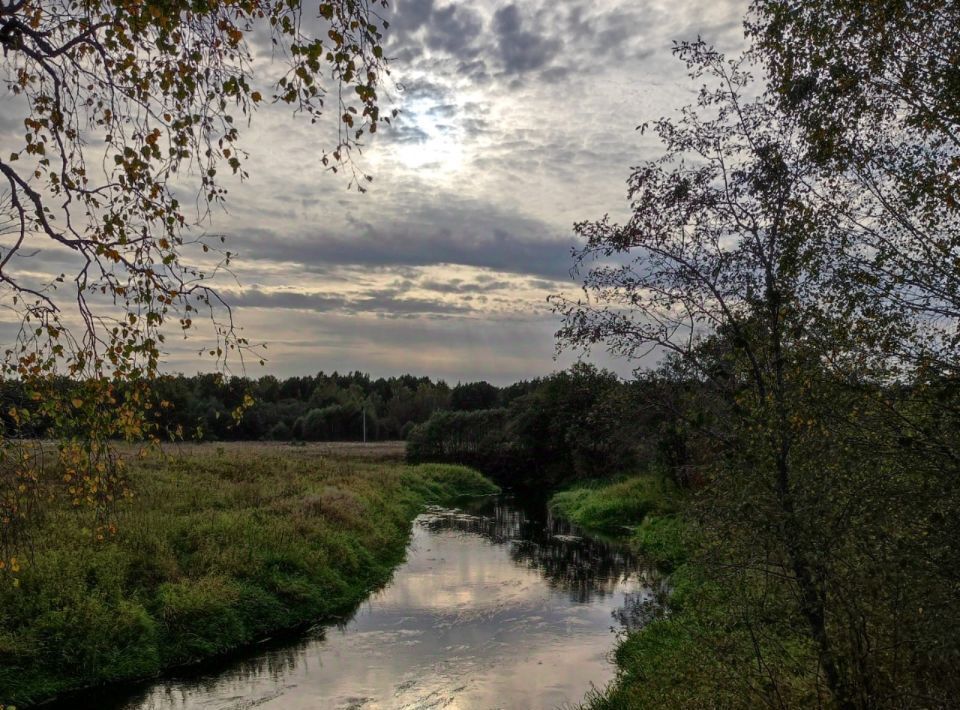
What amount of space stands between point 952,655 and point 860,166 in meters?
4.94

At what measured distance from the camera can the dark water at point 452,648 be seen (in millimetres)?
14047

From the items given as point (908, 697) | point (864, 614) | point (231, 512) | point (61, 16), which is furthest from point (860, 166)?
point (231, 512)

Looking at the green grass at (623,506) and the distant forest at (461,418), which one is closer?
the distant forest at (461,418)

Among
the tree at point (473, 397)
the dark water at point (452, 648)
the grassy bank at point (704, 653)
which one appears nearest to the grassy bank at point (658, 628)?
the grassy bank at point (704, 653)

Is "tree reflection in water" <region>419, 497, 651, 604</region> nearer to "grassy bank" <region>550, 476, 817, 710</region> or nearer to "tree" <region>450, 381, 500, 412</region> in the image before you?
"grassy bank" <region>550, 476, 817, 710</region>

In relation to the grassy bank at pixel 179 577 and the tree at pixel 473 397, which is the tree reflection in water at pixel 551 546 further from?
the tree at pixel 473 397

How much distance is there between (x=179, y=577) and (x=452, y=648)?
23.6 feet

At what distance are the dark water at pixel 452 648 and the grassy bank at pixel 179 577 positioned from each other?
0.91 meters

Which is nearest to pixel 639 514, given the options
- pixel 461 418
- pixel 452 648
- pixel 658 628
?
pixel 658 628

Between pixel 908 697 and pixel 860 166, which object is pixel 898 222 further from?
pixel 908 697

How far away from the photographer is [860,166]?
309 inches

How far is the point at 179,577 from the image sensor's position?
18.3 metres

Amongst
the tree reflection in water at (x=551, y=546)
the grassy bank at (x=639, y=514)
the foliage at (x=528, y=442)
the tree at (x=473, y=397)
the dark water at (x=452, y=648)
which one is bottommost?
the dark water at (x=452, y=648)

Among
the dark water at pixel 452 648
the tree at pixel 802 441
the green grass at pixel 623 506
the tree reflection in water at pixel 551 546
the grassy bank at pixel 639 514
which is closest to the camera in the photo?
the tree at pixel 802 441
